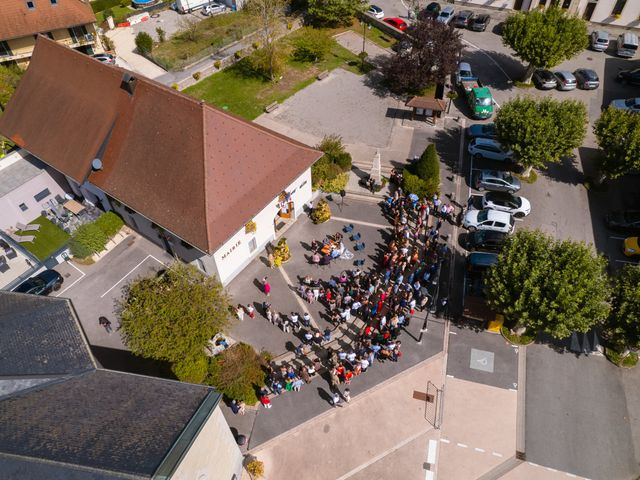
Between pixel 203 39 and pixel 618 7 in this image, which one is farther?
pixel 203 39

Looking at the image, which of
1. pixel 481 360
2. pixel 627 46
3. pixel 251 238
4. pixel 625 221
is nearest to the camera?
pixel 481 360

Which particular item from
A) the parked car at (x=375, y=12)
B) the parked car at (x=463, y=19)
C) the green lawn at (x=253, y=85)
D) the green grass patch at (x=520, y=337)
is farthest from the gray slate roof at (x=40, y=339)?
the parked car at (x=463, y=19)

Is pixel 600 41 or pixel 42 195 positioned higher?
pixel 600 41

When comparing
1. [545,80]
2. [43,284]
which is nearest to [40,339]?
[43,284]

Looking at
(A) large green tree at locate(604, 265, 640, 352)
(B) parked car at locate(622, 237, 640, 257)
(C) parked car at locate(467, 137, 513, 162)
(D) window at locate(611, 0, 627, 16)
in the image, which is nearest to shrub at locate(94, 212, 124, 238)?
(C) parked car at locate(467, 137, 513, 162)

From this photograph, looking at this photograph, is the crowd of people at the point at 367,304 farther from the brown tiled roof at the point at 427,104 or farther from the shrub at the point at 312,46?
the shrub at the point at 312,46

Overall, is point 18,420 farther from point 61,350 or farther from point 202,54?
point 202,54

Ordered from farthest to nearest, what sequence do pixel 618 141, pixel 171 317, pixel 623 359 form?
pixel 618 141
pixel 623 359
pixel 171 317

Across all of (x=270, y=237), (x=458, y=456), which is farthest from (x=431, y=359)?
(x=270, y=237)

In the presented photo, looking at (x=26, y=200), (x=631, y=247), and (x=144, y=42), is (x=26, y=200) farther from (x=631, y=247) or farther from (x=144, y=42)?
(x=631, y=247)
